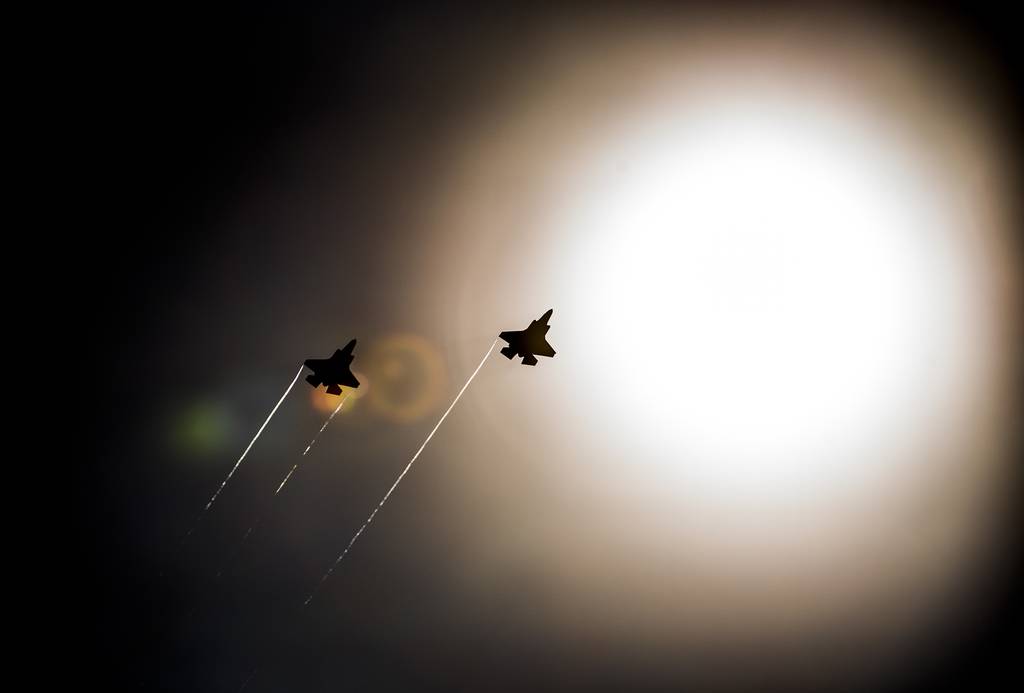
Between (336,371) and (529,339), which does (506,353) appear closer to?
(529,339)

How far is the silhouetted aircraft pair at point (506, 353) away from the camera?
23.8ft

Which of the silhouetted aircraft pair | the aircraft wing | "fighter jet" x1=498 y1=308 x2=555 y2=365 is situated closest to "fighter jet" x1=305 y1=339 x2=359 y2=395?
the silhouetted aircraft pair

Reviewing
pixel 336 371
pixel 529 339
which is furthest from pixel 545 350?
pixel 336 371

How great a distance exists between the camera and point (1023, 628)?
13828mm

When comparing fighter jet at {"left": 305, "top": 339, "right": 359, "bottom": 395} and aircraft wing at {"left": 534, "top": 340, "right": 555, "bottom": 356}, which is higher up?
aircraft wing at {"left": 534, "top": 340, "right": 555, "bottom": 356}

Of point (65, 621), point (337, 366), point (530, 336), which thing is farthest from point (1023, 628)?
point (65, 621)

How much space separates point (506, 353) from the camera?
7328 millimetres

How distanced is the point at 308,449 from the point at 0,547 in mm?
5770

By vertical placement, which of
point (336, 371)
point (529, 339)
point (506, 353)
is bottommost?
A: point (336, 371)

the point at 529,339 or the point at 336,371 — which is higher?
the point at 529,339

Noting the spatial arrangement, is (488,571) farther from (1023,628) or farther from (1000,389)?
(1023,628)

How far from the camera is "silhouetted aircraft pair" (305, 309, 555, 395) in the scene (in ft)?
23.8

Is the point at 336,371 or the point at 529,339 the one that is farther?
the point at 336,371

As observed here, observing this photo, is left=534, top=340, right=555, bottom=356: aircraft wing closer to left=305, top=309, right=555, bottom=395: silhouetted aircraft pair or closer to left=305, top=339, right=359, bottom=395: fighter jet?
left=305, top=309, right=555, bottom=395: silhouetted aircraft pair
